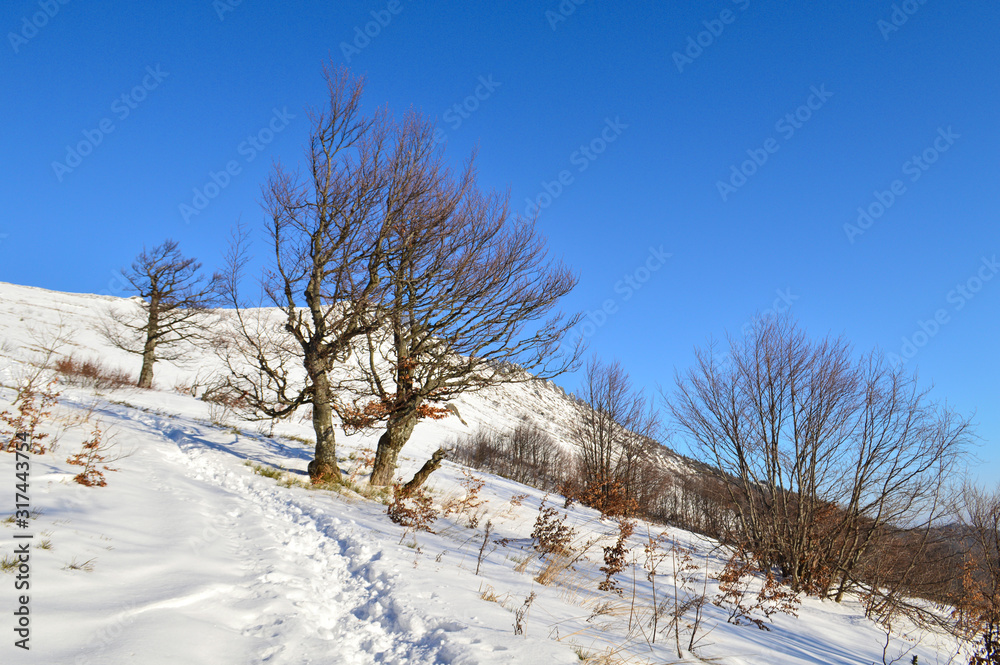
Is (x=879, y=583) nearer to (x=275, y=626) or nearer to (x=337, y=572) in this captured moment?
(x=337, y=572)

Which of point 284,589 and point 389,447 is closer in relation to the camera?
point 284,589

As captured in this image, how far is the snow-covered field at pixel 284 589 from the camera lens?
2.57m

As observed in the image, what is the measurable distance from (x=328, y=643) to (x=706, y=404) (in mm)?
11666

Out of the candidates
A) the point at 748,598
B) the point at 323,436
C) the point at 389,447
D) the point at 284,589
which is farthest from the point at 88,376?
the point at 748,598

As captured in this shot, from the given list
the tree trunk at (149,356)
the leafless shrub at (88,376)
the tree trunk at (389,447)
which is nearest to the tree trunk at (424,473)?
the tree trunk at (389,447)

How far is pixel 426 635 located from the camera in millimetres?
3037

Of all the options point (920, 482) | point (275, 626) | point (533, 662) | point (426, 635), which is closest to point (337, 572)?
point (275, 626)

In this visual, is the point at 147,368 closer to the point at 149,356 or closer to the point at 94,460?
the point at 149,356

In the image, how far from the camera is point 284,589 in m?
3.53

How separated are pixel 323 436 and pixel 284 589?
6.34 metres

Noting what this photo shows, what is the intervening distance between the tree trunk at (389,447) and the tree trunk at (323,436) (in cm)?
110

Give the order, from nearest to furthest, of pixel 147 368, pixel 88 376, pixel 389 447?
1. pixel 389 447
2. pixel 88 376
3. pixel 147 368

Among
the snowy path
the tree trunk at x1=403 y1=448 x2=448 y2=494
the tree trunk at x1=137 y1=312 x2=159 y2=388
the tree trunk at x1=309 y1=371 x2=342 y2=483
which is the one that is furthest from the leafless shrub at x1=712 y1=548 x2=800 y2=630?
the tree trunk at x1=137 y1=312 x2=159 y2=388

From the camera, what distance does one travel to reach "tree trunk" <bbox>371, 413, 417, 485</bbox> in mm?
10188
